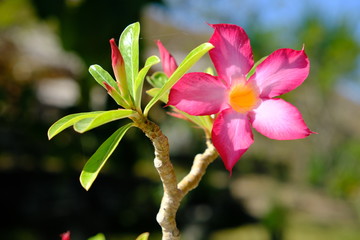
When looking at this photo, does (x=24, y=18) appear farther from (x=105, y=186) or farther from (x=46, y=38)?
(x=105, y=186)

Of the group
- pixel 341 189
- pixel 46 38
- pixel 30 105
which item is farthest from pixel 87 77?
pixel 341 189

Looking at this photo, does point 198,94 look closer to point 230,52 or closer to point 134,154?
point 230,52

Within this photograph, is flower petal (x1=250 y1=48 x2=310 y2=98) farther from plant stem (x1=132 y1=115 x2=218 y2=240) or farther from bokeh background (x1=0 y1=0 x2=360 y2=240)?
bokeh background (x1=0 y1=0 x2=360 y2=240)

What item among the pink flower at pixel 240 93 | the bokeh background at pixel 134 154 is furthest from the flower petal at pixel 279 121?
the bokeh background at pixel 134 154

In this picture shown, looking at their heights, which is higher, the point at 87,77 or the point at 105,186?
the point at 87,77

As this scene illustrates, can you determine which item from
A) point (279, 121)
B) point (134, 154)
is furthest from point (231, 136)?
point (134, 154)

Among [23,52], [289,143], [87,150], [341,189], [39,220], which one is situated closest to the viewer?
[87,150]

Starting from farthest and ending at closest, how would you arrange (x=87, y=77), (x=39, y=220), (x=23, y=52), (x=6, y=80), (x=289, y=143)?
(x=289, y=143), (x=23, y=52), (x=39, y=220), (x=6, y=80), (x=87, y=77)
